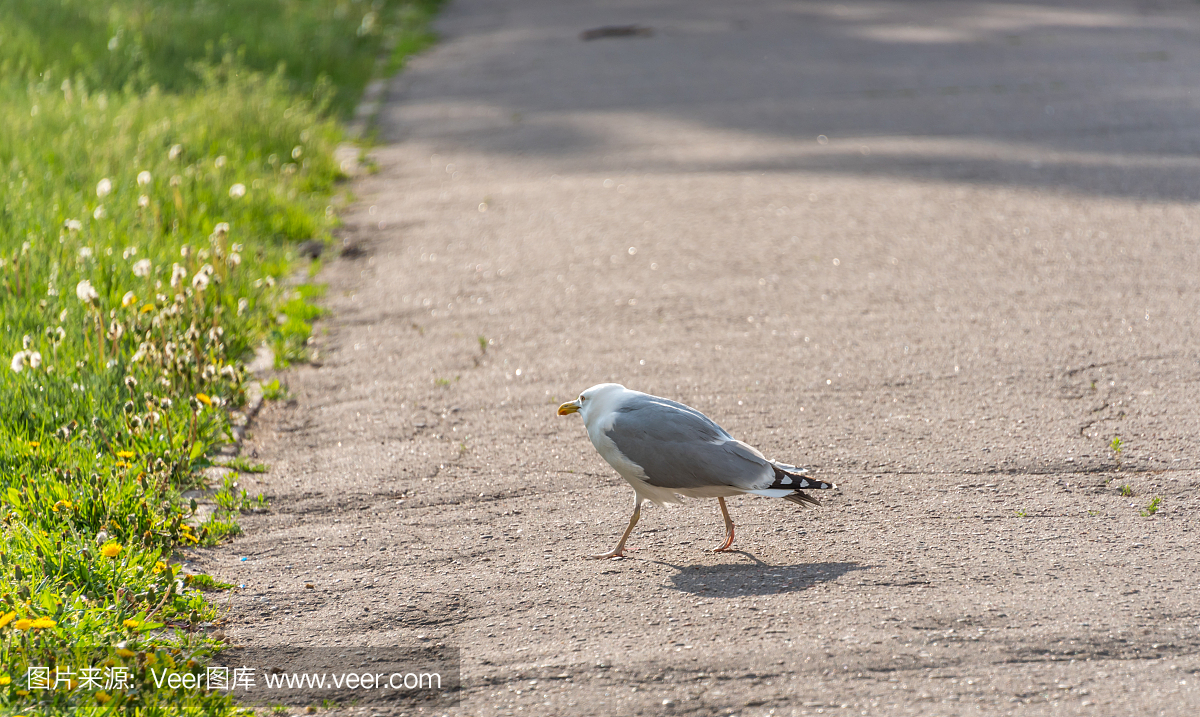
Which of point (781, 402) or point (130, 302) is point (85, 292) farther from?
point (781, 402)

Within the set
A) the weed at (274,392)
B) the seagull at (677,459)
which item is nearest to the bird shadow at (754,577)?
the seagull at (677,459)

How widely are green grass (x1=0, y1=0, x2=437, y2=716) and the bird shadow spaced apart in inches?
60.0

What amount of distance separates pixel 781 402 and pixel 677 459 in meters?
1.41

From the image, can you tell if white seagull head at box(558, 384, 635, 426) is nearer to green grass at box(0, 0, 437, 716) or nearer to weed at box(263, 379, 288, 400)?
green grass at box(0, 0, 437, 716)

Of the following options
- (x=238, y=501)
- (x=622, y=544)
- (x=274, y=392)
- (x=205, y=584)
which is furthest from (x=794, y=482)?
(x=274, y=392)

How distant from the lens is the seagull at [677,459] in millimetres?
3463

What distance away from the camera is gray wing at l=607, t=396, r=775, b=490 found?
3461 millimetres

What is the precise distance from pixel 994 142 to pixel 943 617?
20.5ft

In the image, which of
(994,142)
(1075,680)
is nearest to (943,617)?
(1075,680)

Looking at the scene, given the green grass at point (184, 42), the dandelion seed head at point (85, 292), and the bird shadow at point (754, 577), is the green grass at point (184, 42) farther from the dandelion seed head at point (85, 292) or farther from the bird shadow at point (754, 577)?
the bird shadow at point (754, 577)

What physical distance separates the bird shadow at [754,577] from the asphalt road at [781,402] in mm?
15

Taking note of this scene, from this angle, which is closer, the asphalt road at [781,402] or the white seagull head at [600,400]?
the asphalt road at [781,402]

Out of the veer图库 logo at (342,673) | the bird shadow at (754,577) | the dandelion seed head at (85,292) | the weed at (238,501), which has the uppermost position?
the dandelion seed head at (85,292)

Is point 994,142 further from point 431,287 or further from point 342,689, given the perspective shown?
point 342,689
